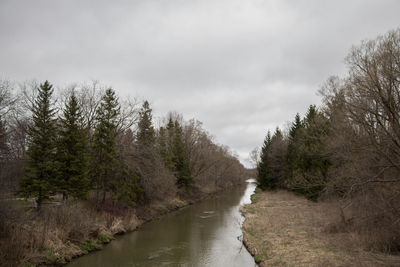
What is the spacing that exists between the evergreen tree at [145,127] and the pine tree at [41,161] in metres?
10.6

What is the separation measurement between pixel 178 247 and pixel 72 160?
9155 millimetres

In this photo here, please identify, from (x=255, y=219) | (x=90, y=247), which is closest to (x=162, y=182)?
(x=255, y=219)

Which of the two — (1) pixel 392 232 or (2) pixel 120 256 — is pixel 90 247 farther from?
(1) pixel 392 232

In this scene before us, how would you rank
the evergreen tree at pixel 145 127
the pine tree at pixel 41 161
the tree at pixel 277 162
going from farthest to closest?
the tree at pixel 277 162
the evergreen tree at pixel 145 127
the pine tree at pixel 41 161

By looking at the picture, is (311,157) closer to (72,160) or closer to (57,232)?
(72,160)

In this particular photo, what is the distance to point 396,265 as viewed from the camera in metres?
8.42

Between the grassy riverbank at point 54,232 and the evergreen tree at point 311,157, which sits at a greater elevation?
the evergreen tree at point 311,157

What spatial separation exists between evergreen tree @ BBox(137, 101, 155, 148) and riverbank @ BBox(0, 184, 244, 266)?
8600 mm

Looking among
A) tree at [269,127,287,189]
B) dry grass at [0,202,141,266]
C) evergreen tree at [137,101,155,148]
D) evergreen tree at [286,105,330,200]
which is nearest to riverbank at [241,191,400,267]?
evergreen tree at [286,105,330,200]

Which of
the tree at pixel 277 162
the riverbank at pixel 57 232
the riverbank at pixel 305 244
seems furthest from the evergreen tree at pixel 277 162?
the riverbank at pixel 57 232

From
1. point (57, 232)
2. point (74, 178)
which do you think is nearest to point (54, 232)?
point (57, 232)

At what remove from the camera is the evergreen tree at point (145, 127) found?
92.1 feet

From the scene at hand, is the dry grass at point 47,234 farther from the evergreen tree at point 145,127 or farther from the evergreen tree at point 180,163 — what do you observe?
the evergreen tree at point 180,163

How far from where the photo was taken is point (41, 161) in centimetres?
1683
